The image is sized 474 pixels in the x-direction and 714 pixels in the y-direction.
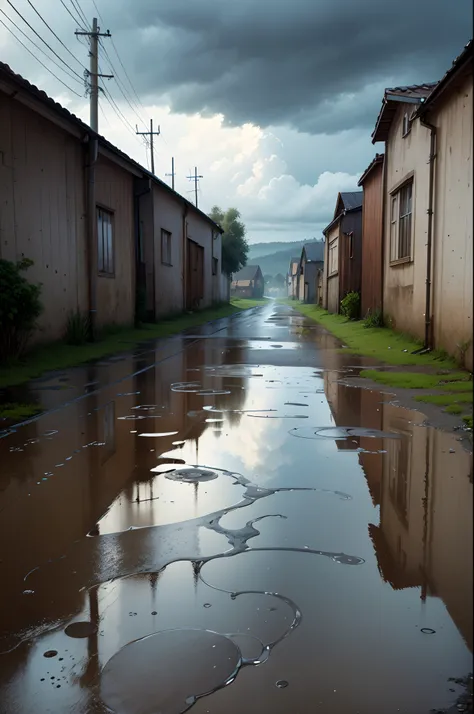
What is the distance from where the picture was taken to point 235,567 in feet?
8.98

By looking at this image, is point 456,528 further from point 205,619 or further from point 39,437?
point 39,437

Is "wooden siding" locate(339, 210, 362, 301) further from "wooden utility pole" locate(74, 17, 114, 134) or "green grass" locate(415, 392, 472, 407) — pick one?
"green grass" locate(415, 392, 472, 407)

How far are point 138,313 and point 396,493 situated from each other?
16061 millimetres


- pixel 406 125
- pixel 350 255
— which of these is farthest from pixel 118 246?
pixel 350 255

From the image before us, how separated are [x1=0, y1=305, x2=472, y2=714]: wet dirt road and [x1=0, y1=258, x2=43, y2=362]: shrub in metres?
3.89

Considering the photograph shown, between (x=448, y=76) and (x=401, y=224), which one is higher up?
(x=448, y=76)

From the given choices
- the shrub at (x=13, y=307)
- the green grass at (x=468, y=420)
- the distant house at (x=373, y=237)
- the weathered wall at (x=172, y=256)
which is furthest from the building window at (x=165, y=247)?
the green grass at (x=468, y=420)

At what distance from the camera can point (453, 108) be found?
977 cm

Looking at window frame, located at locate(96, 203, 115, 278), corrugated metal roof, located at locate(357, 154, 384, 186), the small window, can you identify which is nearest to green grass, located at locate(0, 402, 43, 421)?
window frame, located at locate(96, 203, 115, 278)

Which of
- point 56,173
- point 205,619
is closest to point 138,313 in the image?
point 56,173

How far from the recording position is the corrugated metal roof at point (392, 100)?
1249cm

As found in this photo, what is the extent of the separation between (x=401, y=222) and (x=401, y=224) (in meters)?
0.04

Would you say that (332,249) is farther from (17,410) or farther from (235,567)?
(235,567)

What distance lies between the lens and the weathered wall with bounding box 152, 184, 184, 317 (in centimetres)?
2172
